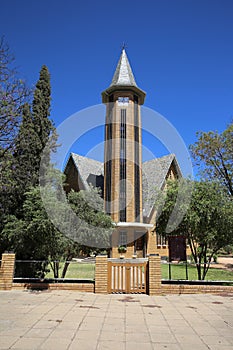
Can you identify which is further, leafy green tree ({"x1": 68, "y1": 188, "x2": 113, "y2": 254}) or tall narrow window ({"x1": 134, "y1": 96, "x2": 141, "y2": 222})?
tall narrow window ({"x1": 134, "y1": 96, "x2": 141, "y2": 222})

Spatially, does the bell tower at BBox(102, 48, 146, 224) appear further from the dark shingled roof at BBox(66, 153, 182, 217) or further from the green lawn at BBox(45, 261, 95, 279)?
the green lawn at BBox(45, 261, 95, 279)

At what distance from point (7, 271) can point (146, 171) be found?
29016mm

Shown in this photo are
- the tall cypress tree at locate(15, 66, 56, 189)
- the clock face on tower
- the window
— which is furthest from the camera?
the clock face on tower

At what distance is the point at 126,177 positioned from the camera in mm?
29750

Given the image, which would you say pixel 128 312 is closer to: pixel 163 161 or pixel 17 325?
pixel 17 325

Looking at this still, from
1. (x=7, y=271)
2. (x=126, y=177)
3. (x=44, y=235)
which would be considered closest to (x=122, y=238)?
(x=126, y=177)

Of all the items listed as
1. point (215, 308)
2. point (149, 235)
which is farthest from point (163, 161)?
point (215, 308)

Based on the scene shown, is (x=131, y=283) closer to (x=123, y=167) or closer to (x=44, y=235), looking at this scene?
(x=44, y=235)

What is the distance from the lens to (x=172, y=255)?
34.6 ft

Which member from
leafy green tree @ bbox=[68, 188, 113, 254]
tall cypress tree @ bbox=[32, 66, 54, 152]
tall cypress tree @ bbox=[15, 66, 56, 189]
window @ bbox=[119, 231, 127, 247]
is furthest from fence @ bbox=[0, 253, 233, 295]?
window @ bbox=[119, 231, 127, 247]

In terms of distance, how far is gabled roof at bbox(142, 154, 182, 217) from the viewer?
31250mm

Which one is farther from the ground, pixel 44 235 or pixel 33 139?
pixel 33 139

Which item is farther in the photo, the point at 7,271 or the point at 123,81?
the point at 123,81

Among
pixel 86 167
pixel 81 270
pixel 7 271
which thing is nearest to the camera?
pixel 7 271
